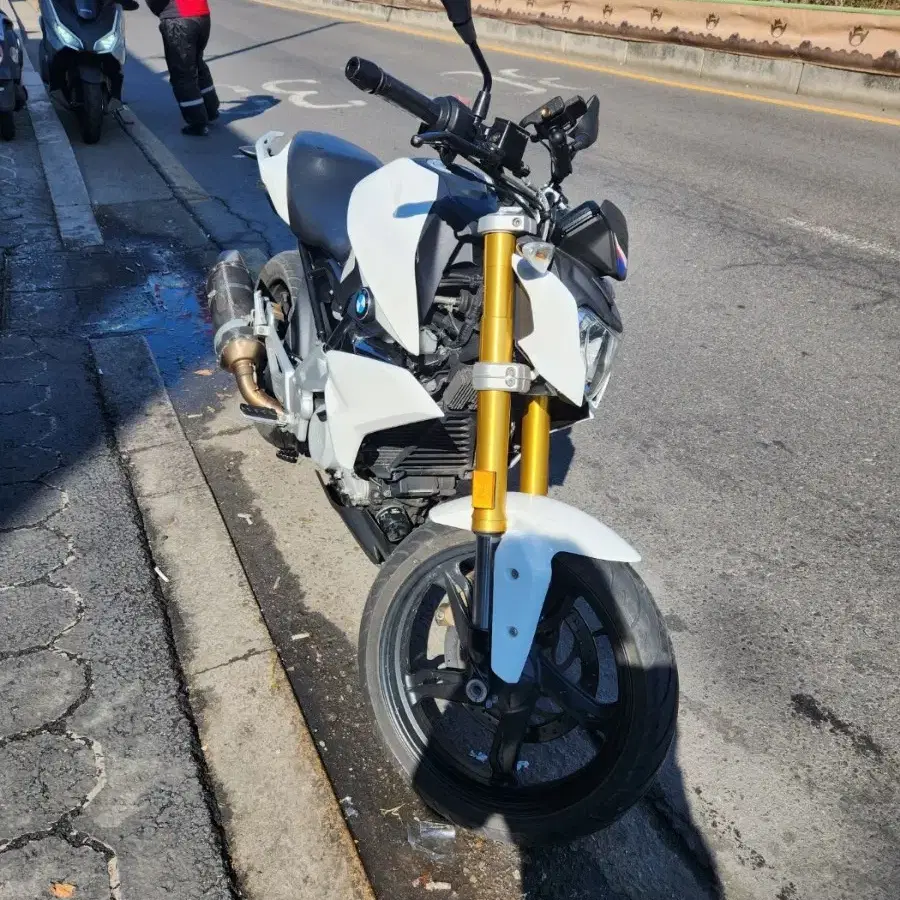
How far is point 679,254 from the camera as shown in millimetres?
6363

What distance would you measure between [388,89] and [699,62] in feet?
41.5

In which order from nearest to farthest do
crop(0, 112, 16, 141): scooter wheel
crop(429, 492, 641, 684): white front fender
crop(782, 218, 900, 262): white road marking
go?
crop(429, 492, 641, 684): white front fender, crop(782, 218, 900, 262): white road marking, crop(0, 112, 16, 141): scooter wheel

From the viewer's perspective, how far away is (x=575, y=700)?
2.34 metres

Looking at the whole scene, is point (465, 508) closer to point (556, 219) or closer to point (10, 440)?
point (556, 219)

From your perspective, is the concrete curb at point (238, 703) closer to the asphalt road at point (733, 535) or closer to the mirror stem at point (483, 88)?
the asphalt road at point (733, 535)

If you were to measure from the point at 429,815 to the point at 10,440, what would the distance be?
2558 mm

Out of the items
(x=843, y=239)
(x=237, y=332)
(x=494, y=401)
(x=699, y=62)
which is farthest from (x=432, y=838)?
(x=699, y=62)

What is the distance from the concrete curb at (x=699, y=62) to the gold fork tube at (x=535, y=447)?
34.2ft

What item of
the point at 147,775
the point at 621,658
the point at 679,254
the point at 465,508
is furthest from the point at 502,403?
the point at 679,254

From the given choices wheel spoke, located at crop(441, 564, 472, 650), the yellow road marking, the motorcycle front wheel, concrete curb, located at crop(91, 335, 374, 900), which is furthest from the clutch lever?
the yellow road marking

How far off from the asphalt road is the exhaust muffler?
39 cm

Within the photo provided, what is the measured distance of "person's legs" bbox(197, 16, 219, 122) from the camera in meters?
9.48

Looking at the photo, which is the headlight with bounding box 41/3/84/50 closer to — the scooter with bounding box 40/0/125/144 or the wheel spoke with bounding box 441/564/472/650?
the scooter with bounding box 40/0/125/144

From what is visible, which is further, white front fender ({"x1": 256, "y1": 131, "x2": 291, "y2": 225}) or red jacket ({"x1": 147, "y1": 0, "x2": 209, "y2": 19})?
red jacket ({"x1": 147, "y1": 0, "x2": 209, "y2": 19})
